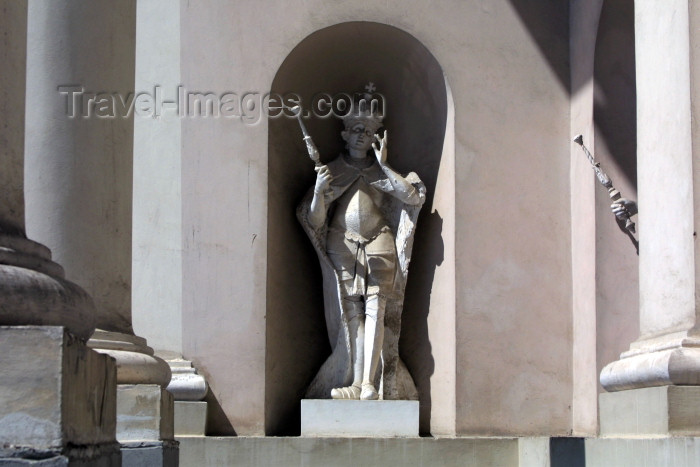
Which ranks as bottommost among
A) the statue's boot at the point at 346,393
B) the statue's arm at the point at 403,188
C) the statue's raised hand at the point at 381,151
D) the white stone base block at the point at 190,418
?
the white stone base block at the point at 190,418

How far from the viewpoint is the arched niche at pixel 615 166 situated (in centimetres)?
1166

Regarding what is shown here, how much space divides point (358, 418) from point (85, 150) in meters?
4.71

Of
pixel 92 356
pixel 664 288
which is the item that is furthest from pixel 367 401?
pixel 92 356

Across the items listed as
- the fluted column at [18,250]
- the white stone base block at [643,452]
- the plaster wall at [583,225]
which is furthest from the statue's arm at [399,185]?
the fluted column at [18,250]

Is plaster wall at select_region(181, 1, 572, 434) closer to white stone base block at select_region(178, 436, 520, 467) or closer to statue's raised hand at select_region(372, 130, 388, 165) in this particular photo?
white stone base block at select_region(178, 436, 520, 467)

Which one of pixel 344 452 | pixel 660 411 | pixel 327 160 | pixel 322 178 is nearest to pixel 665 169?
pixel 660 411

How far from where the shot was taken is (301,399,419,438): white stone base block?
1125 cm

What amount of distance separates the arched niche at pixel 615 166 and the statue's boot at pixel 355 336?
6.93 ft

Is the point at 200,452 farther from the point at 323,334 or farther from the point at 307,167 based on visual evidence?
the point at 307,167

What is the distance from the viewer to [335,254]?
1195 centimetres

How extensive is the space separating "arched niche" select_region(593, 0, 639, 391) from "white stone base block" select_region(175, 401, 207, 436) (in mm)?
3510

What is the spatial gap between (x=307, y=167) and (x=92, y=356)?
7.54 meters

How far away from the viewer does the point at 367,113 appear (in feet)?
40.3

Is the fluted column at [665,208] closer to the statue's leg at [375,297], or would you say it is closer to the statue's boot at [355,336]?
the statue's leg at [375,297]
